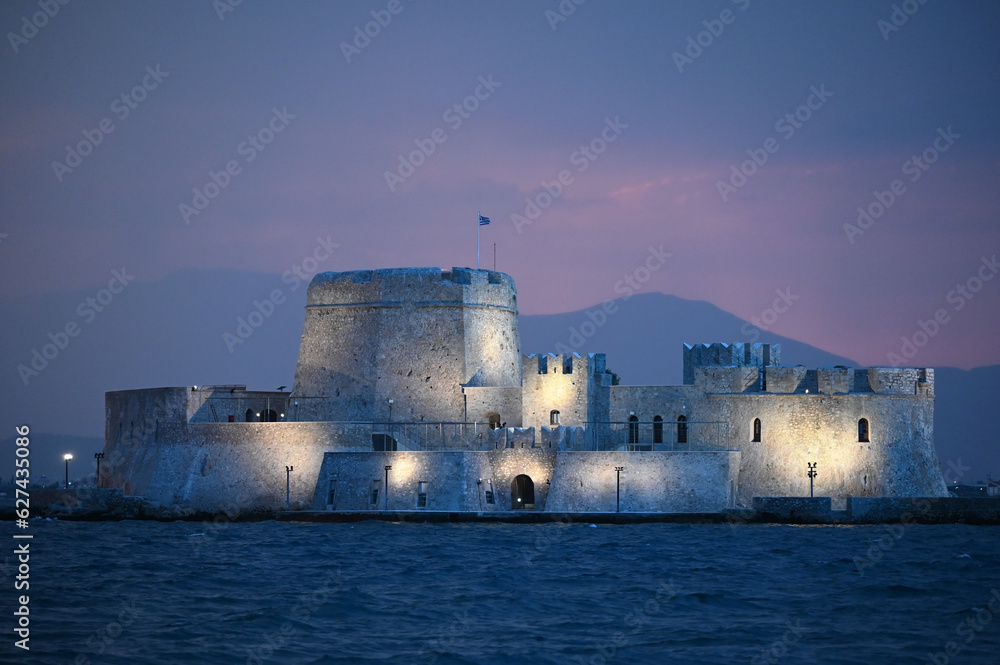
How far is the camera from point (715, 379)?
44469 millimetres

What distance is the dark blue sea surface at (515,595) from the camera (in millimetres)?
23500

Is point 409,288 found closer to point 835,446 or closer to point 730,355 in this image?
point 730,355

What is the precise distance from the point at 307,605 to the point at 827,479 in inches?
816

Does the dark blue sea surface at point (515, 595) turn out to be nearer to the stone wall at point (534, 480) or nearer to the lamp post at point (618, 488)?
the lamp post at point (618, 488)

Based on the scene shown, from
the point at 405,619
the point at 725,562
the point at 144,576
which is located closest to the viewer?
the point at 405,619

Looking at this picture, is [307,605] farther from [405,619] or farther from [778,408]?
[778,408]

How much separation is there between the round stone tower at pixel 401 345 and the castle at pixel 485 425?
5 centimetres

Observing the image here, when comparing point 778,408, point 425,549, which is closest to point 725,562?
point 425,549

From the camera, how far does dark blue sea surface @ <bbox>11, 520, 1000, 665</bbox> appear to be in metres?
23.5

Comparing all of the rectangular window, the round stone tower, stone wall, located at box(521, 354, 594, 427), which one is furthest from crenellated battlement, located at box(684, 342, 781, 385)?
the rectangular window
